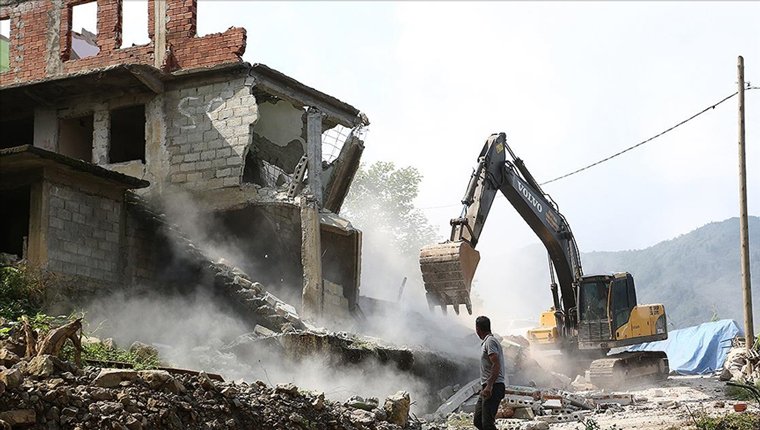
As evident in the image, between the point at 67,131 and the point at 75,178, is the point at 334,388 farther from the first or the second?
the point at 67,131

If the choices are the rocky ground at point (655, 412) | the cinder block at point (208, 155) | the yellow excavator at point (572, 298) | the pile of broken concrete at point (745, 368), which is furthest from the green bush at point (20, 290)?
the pile of broken concrete at point (745, 368)

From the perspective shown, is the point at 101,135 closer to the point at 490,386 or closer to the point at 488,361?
the point at 488,361

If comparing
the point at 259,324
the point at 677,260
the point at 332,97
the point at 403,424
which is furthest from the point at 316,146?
the point at 677,260

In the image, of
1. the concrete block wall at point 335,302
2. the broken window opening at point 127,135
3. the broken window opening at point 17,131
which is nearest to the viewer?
the concrete block wall at point 335,302

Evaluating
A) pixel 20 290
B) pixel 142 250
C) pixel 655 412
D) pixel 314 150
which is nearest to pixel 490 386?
pixel 655 412

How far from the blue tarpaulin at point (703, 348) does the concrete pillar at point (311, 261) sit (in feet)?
35.0

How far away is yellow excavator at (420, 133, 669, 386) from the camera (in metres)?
19.3

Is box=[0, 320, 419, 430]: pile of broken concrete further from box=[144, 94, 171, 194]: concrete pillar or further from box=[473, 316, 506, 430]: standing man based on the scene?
box=[144, 94, 171, 194]: concrete pillar

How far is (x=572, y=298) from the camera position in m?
21.4

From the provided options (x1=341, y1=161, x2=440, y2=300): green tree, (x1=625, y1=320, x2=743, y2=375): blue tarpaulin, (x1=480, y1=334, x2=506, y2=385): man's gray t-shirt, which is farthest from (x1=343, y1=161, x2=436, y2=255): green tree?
(x1=480, y1=334, x2=506, y2=385): man's gray t-shirt

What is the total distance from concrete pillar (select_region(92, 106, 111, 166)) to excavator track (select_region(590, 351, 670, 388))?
40.6 ft

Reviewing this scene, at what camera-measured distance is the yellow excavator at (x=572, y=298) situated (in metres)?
19.3

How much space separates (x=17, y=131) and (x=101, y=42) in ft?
10.6

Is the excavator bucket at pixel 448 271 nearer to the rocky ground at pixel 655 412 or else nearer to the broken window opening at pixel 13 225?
the rocky ground at pixel 655 412
